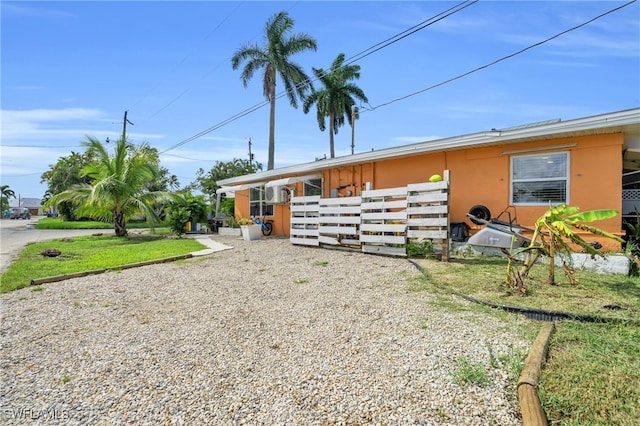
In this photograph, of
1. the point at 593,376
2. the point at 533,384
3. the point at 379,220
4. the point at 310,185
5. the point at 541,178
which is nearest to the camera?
the point at 533,384

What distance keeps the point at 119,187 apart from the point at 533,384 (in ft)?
52.1

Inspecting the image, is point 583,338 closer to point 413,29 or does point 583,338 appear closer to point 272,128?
point 413,29

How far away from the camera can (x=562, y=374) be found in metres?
2.36

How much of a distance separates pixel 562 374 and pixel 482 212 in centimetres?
617

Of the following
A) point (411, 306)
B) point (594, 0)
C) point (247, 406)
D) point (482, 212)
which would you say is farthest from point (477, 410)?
point (594, 0)

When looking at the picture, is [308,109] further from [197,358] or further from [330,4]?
[197,358]

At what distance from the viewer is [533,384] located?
2.20 metres

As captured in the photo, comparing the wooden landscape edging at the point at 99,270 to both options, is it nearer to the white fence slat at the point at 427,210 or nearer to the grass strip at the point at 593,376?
the white fence slat at the point at 427,210

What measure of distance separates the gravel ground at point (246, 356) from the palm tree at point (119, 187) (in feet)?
33.8

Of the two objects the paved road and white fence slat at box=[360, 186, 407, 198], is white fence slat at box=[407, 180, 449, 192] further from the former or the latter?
the paved road

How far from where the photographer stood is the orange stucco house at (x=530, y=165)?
6.57 metres

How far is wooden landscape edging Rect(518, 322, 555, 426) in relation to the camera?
191 centimetres

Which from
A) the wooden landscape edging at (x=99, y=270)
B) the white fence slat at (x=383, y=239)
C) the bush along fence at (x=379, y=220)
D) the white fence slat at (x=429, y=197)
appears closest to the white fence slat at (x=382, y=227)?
the bush along fence at (x=379, y=220)

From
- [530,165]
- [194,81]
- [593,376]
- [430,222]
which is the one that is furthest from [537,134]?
[194,81]
